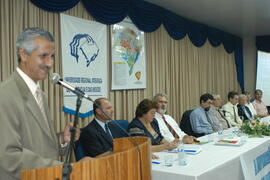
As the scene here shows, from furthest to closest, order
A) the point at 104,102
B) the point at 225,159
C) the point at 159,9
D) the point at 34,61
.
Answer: the point at 159,9
the point at 104,102
the point at 225,159
the point at 34,61

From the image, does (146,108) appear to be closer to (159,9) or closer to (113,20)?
(113,20)

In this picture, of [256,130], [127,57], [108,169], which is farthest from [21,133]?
[127,57]

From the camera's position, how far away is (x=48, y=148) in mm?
1282

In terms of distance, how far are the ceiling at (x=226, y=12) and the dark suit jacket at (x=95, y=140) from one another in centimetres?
269

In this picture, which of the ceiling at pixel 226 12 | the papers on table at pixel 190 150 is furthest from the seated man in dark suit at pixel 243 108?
the papers on table at pixel 190 150

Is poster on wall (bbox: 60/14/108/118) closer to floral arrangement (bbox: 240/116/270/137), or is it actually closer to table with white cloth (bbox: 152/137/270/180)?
table with white cloth (bbox: 152/137/270/180)

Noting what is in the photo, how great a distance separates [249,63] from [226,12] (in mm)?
3546

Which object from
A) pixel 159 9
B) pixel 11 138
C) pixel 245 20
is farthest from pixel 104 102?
pixel 245 20

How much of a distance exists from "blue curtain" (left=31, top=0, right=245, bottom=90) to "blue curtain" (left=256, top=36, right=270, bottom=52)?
1.54m

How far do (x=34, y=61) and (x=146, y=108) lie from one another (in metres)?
1.87

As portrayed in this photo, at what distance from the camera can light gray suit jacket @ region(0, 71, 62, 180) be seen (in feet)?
3.47

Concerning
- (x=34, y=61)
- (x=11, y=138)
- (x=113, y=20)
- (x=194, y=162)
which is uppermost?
(x=113, y=20)

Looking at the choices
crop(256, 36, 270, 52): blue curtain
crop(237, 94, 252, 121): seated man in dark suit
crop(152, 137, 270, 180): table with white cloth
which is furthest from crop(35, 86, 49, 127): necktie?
crop(256, 36, 270, 52): blue curtain

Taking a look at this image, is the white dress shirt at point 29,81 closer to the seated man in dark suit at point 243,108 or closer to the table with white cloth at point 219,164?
the table with white cloth at point 219,164
